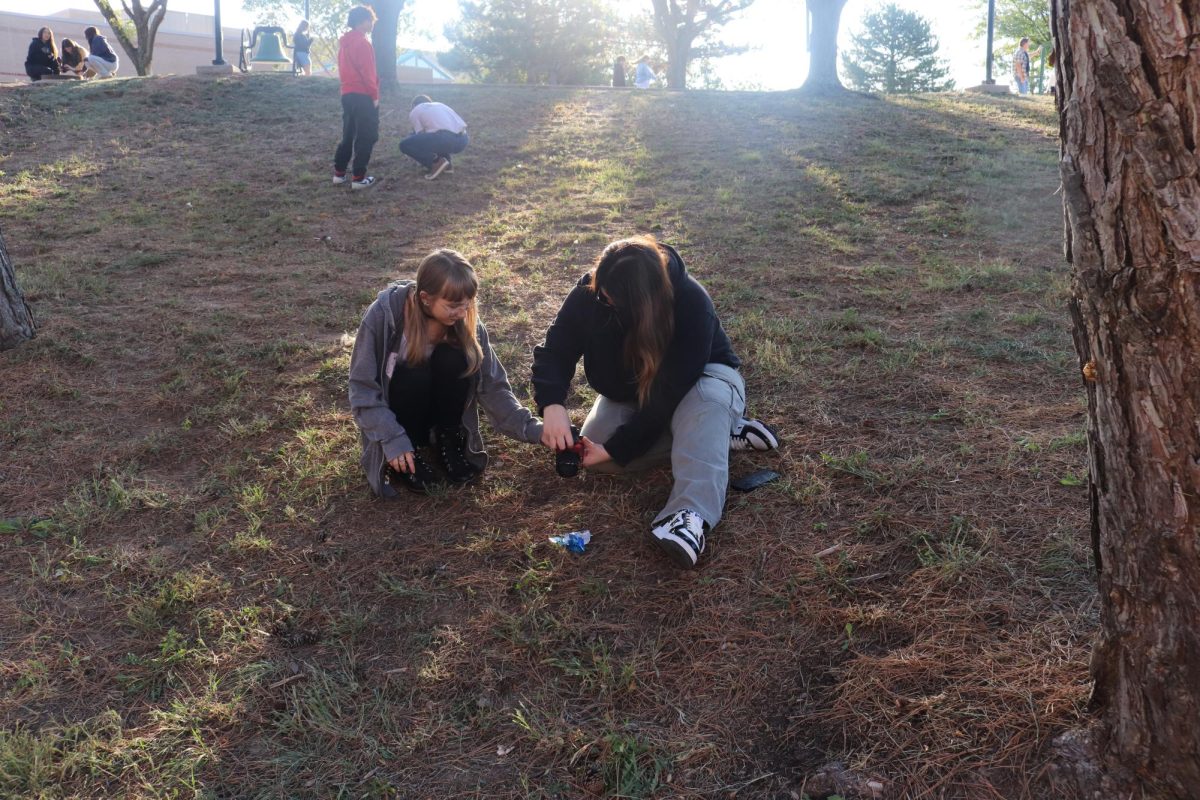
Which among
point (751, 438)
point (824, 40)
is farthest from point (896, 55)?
point (751, 438)

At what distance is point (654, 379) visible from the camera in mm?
3398

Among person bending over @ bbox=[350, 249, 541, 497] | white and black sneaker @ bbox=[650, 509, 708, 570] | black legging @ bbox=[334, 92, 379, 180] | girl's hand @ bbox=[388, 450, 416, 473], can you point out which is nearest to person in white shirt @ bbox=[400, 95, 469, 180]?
black legging @ bbox=[334, 92, 379, 180]

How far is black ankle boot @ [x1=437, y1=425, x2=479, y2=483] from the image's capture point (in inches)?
150

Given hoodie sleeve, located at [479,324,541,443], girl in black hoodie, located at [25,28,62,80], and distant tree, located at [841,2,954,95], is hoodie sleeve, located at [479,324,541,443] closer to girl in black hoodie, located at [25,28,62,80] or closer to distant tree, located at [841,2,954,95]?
girl in black hoodie, located at [25,28,62,80]

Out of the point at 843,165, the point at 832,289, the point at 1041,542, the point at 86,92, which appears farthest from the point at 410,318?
the point at 86,92

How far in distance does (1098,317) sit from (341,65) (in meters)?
8.11

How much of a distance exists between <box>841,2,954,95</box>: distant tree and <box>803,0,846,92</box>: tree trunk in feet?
70.9

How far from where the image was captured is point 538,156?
1073 centimetres

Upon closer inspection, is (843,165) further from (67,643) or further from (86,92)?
(86,92)

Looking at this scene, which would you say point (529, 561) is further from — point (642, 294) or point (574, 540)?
point (642, 294)

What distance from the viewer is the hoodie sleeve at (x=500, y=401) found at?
375 cm

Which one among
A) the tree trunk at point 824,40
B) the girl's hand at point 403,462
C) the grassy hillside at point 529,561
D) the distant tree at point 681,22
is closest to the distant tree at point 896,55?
the distant tree at point 681,22

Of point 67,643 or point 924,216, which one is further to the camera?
point 924,216

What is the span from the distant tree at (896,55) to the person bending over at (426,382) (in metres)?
35.0
